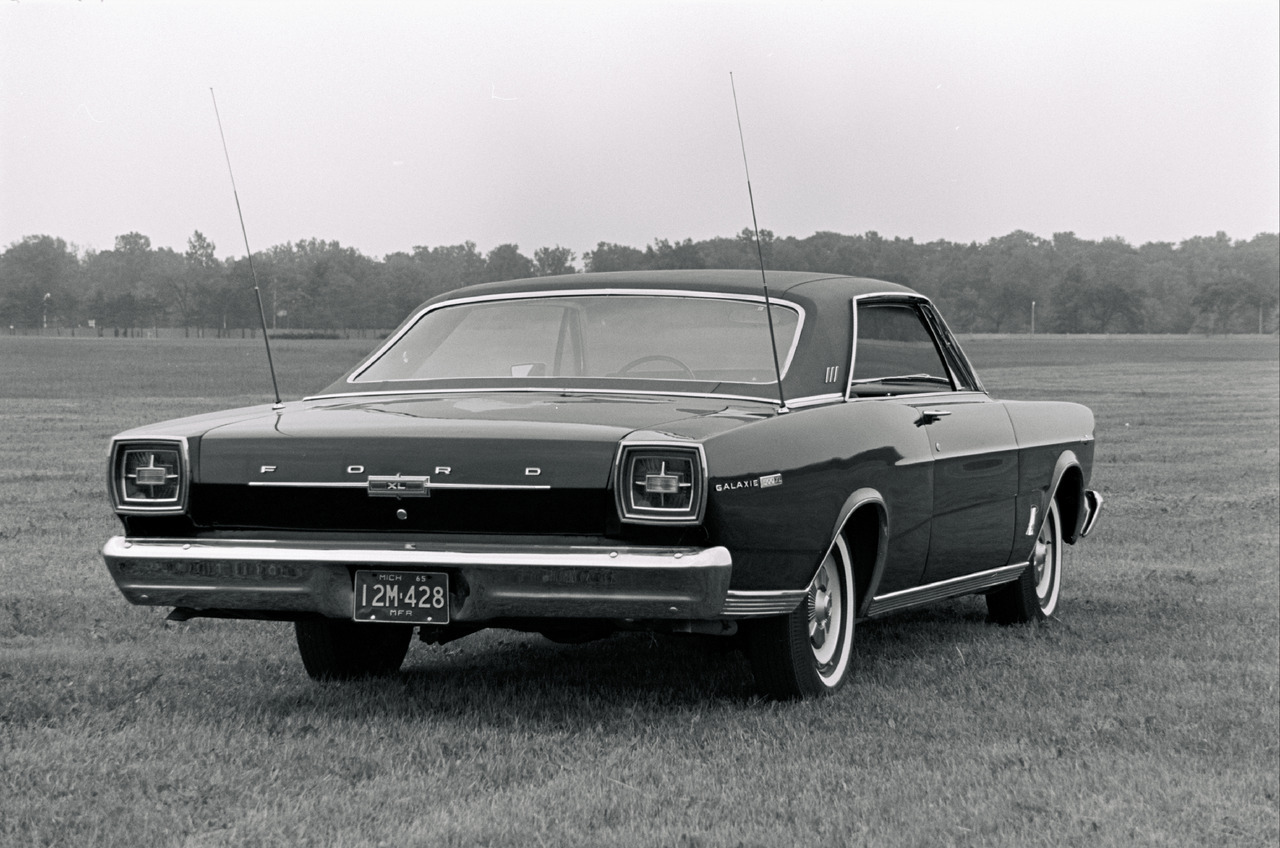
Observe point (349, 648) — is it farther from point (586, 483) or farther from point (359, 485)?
point (586, 483)

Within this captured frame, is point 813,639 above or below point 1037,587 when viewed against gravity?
above

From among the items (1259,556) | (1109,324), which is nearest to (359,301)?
(1109,324)

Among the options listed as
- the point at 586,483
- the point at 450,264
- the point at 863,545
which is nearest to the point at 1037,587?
the point at 863,545

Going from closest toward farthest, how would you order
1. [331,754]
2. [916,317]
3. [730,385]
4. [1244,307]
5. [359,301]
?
[331,754]
[730,385]
[916,317]
[359,301]
[1244,307]

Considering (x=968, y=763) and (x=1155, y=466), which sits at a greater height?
(x=968, y=763)

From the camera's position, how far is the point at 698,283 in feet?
21.1

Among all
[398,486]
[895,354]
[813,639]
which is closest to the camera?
[398,486]

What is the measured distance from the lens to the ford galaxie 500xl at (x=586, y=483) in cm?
513

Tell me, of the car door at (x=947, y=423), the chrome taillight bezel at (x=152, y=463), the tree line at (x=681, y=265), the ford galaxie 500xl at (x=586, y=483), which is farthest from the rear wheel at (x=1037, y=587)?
the tree line at (x=681, y=265)

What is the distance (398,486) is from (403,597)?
0.32 metres

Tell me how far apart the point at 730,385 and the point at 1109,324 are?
117481mm

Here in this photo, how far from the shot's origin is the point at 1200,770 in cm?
520

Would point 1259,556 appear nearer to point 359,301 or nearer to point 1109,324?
point 359,301

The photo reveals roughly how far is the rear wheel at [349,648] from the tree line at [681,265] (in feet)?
120
